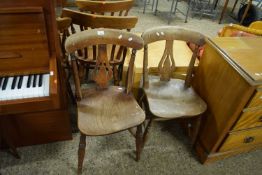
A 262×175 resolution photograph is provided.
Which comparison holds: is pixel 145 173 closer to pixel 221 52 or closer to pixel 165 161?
pixel 165 161

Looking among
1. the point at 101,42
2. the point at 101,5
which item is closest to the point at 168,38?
the point at 101,42

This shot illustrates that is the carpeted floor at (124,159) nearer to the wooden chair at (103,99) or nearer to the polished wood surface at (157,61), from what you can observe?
the wooden chair at (103,99)

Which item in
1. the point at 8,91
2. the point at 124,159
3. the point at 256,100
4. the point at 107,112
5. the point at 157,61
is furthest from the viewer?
the point at 157,61

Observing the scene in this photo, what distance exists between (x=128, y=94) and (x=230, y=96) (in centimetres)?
62

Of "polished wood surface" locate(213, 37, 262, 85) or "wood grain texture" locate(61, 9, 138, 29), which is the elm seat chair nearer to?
"wood grain texture" locate(61, 9, 138, 29)

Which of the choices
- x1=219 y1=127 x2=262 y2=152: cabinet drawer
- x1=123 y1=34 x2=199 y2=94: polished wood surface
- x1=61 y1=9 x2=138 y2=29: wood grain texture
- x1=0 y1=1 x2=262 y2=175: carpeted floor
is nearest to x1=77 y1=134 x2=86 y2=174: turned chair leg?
x1=0 y1=1 x2=262 y2=175: carpeted floor

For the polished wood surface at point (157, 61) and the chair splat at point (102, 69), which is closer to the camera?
the chair splat at point (102, 69)

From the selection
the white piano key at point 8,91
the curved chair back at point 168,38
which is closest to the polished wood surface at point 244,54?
the curved chair back at point 168,38

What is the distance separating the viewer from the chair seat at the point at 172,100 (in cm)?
134

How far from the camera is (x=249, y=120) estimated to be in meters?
1.33

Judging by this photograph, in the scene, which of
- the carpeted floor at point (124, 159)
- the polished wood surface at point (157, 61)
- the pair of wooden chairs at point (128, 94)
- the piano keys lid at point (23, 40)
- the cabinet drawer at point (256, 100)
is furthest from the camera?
the polished wood surface at point (157, 61)

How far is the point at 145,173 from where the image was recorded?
58.2 inches

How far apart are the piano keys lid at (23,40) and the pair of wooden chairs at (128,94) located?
16 centimetres

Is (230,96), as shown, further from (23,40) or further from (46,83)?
(23,40)
